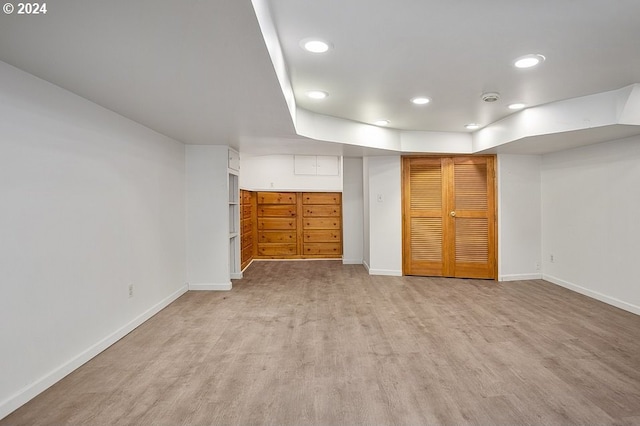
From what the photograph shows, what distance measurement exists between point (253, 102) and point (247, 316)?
2.21 metres

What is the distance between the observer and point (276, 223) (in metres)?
7.27

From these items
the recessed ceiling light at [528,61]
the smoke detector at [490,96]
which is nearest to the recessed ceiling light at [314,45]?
the recessed ceiling light at [528,61]

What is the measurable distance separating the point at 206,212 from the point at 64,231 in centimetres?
228

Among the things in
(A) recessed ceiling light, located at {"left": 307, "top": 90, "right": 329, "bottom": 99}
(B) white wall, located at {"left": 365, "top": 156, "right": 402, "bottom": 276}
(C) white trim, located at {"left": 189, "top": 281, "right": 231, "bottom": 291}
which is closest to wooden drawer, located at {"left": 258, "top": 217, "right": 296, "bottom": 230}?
(B) white wall, located at {"left": 365, "top": 156, "right": 402, "bottom": 276}

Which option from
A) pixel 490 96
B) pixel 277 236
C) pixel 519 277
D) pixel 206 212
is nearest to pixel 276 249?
pixel 277 236

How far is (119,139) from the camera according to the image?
3059mm

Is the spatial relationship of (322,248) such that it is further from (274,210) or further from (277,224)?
(274,210)

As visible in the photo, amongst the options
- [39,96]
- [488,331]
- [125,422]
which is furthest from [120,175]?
[488,331]

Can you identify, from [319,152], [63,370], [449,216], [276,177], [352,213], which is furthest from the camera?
[276,177]

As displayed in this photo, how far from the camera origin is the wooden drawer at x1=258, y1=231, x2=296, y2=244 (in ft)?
24.0

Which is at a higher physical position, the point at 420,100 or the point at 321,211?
the point at 420,100

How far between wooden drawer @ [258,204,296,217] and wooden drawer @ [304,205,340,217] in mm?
365

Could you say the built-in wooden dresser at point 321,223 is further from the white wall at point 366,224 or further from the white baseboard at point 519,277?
the white baseboard at point 519,277

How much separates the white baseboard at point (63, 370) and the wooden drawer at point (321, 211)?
4.16 meters
